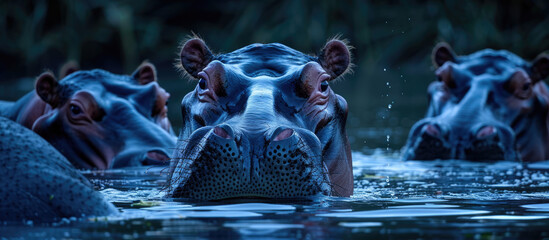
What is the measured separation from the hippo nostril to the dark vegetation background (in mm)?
20602

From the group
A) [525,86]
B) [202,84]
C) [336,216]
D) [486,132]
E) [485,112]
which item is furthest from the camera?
[525,86]

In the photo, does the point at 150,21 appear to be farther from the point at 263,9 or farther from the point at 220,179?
the point at 220,179

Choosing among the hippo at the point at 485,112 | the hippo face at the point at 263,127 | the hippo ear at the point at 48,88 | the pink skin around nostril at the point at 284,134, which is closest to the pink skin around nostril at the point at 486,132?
the hippo at the point at 485,112

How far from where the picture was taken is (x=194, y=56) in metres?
7.20

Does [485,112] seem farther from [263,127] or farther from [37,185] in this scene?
[37,185]

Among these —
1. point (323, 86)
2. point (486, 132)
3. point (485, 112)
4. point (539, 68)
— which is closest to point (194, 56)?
point (323, 86)

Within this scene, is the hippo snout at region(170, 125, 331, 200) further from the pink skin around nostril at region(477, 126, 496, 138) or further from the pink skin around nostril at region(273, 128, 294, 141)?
the pink skin around nostril at region(477, 126, 496, 138)

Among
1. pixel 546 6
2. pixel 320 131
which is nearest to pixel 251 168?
pixel 320 131

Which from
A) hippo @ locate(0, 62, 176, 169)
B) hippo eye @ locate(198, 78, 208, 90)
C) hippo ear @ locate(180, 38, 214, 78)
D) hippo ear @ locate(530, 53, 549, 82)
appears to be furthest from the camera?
hippo ear @ locate(530, 53, 549, 82)

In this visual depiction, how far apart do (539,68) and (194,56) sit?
590 cm

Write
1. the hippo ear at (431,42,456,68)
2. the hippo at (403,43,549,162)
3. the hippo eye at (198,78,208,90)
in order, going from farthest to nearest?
the hippo ear at (431,42,456,68), the hippo at (403,43,549,162), the hippo eye at (198,78,208,90)

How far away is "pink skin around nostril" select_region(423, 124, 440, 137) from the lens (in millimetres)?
10648

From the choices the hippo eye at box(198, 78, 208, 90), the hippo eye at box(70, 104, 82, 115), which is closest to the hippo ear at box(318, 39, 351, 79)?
the hippo eye at box(198, 78, 208, 90)

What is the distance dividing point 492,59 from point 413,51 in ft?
78.5
